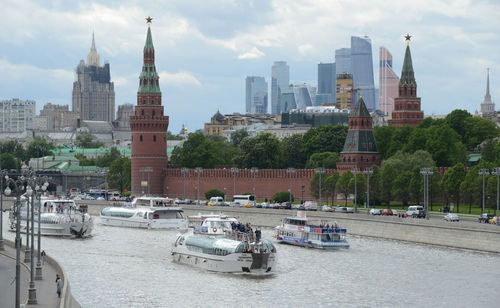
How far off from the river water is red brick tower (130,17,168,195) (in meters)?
66.2

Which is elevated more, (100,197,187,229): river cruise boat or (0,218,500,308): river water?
(100,197,187,229): river cruise boat

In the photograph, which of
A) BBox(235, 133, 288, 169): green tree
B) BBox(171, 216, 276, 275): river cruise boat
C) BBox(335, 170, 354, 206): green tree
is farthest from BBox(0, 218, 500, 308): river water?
BBox(235, 133, 288, 169): green tree

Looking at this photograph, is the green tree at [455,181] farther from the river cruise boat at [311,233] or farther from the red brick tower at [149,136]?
the red brick tower at [149,136]

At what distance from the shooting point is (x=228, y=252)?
67.8 meters

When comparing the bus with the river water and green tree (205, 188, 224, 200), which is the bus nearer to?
green tree (205, 188, 224, 200)

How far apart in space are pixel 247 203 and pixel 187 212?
1021 cm

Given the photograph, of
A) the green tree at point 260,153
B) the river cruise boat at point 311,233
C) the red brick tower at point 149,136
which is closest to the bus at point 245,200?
the red brick tower at point 149,136

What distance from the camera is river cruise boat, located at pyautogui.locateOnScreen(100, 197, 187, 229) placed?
10562cm

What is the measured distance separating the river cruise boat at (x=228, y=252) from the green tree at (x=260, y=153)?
85.6 meters

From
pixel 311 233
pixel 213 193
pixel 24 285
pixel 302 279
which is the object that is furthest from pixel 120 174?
pixel 24 285

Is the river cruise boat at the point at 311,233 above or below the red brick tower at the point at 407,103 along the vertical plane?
below

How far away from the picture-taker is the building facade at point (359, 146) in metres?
138

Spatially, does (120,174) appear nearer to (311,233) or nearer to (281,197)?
(281,197)

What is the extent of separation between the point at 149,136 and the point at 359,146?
3191 cm
